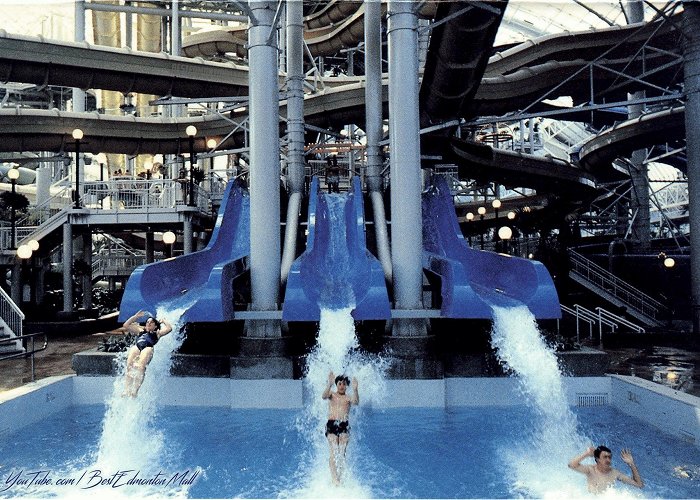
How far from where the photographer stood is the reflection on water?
32.8 ft

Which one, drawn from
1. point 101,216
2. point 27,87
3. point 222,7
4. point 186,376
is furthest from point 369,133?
point 27,87

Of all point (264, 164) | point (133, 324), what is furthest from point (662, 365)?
point (133, 324)

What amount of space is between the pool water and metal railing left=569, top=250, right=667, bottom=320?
34.7 feet

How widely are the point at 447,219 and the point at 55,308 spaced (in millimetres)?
14196

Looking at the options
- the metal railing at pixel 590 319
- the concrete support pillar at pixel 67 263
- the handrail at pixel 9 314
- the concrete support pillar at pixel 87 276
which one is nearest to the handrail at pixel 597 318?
the metal railing at pixel 590 319

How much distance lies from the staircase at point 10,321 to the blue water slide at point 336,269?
745 centimetres

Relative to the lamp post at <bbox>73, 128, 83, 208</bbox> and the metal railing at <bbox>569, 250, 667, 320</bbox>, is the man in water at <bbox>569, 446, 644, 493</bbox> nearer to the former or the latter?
the metal railing at <bbox>569, 250, 667, 320</bbox>

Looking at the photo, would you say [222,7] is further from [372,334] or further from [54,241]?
[372,334]

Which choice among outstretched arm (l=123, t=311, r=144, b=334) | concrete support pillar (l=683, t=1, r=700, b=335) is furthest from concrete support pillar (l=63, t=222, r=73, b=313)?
concrete support pillar (l=683, t=1, r=700, b=335)

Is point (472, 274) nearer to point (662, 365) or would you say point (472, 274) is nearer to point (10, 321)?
point (662, 365)

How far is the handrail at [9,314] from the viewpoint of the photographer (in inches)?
562

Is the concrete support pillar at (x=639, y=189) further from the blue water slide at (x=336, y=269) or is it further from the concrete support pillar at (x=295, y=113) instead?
the blue water slide at (x=336, y=269)

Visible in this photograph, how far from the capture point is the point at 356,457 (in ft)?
24.2

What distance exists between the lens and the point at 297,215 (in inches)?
507
